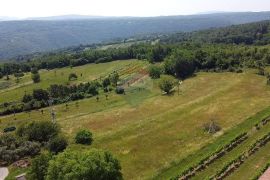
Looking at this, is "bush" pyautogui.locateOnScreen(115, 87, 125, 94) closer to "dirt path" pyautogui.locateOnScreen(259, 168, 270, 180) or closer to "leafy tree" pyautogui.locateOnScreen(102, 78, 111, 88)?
"leafy tree" pyautogui.locateOnScreen(102, 78, 111, 88)

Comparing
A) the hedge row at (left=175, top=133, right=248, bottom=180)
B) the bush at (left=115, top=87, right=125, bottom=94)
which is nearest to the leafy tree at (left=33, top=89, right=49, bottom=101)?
the bush at (left=115, top=87, right=125, bottom=94)

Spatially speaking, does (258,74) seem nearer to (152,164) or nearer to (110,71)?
(110,71)

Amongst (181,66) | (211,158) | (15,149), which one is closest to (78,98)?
(181,66)

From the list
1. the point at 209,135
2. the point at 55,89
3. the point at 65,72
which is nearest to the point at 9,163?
the point at 209,135

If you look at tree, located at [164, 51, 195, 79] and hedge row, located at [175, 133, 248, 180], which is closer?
hedge row, located at [175, 133, 248, 180]

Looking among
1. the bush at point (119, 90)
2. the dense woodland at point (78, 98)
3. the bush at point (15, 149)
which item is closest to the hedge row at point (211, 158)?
the dense woodland at point (78, 98)
